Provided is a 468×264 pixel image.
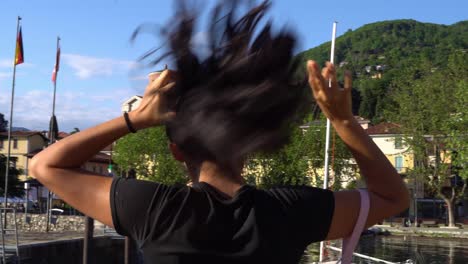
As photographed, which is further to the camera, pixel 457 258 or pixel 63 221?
pixel 63 221

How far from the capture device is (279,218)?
2.11 meters

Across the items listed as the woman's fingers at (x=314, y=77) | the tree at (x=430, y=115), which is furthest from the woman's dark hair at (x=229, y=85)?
the tree at (x=430, y=115)

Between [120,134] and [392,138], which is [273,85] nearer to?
[120,134]

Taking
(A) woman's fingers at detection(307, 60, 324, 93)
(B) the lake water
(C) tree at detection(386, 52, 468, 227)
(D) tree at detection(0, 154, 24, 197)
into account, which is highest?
(C) tree at detection(386, 52, 468, 227)

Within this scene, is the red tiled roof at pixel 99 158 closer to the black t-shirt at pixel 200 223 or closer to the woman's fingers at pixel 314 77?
the black t-shirt at pixel 200 223

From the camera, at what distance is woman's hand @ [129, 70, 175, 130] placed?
2135 mm

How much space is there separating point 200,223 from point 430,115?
203 feet

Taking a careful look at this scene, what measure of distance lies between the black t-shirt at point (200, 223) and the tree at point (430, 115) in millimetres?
57722

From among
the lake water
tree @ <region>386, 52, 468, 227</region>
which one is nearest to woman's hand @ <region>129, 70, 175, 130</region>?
the lake water

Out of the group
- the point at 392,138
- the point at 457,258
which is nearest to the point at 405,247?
the point at 457,258

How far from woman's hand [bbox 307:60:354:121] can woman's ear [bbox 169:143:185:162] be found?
0.45 m

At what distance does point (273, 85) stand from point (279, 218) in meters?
0.39

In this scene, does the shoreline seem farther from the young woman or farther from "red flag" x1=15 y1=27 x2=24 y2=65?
the young woman

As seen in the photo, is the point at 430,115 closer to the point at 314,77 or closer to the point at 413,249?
the point at 413,249
